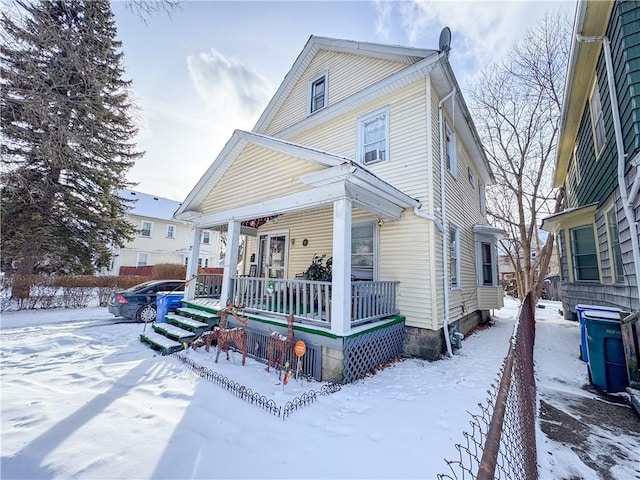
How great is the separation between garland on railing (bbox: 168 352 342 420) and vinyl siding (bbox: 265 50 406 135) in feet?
26.1

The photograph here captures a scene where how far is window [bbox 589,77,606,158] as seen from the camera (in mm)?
6207

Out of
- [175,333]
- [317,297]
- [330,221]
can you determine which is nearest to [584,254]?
[330,221]

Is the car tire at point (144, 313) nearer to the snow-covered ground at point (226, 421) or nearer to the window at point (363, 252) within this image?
the snow-covered ground at point (226, 421)

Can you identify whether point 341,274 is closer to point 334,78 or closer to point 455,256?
point 455,256

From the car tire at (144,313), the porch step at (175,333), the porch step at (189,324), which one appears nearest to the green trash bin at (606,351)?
the porch step at (189,324)

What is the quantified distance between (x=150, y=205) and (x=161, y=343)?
24023 mm

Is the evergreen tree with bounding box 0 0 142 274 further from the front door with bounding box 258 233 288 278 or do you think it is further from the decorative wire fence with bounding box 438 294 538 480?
the decorative wire fence with bounding box 438 294 538 480

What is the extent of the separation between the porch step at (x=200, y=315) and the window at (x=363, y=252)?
3710mm

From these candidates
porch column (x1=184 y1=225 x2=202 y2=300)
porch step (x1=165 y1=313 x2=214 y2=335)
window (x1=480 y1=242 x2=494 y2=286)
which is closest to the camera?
porch step (x1=165 y1=313 x2=214 y2=335)

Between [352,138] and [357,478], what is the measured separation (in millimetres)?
7600

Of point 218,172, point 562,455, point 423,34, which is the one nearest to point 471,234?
point 423,34

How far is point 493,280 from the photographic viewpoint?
10.3 meters

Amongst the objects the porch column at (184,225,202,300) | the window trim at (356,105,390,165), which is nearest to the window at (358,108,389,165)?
the window trim at (356,105,390,165)

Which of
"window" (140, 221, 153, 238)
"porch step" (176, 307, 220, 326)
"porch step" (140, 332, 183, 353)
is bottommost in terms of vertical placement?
"porch step" (140, 332, 183, 353)
